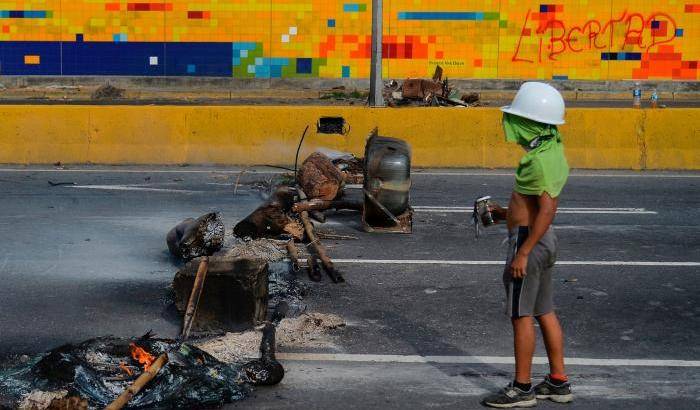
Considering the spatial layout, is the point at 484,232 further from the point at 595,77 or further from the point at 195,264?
the point at 595,77

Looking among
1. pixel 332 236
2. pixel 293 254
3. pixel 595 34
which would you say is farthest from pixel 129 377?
pixel 595 34

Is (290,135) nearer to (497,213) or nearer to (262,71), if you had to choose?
(497,213)

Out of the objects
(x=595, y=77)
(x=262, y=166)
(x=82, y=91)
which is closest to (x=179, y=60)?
(x=82, y=91)

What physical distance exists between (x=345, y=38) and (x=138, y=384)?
90.5 feet

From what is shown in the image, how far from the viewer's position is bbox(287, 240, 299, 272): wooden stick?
8490 mm

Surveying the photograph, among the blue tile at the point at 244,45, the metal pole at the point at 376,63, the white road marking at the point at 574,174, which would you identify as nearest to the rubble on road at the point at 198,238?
the white road marking at the point at 574,174

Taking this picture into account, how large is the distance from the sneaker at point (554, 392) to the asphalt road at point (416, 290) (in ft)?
0.18

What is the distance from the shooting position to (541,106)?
204 inches

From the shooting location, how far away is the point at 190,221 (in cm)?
932

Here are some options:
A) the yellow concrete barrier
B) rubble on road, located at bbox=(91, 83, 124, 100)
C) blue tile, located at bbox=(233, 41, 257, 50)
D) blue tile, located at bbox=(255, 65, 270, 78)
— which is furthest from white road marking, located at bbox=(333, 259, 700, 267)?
blue tile, located at bbox=(233, 41, 257, 50)

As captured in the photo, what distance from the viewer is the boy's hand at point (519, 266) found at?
521 centimetres

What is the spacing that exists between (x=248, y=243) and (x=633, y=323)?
367 cm

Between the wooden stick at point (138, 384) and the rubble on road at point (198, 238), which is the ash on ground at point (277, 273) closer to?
the rubble on road at point (198, 238)

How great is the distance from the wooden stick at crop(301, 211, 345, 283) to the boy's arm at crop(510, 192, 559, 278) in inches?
121
